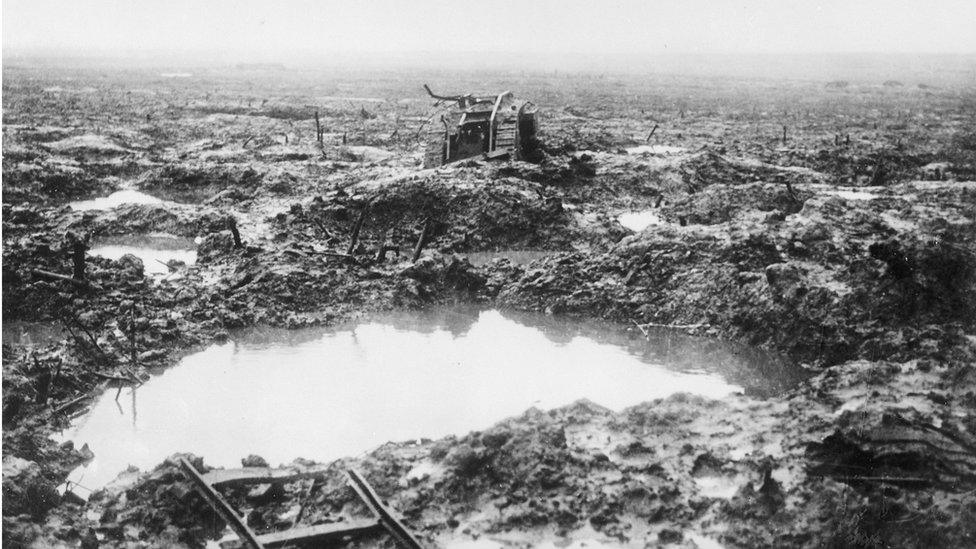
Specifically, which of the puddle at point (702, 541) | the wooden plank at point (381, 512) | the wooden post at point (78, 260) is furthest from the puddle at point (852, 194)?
the wooden post at point (78, 260)

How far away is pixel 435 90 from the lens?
5362 centimetres

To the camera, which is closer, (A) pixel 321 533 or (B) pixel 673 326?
(A) pixel 321 533

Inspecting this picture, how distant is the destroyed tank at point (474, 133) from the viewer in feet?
49.6

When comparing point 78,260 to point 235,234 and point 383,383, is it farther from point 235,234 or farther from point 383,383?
point 383,383

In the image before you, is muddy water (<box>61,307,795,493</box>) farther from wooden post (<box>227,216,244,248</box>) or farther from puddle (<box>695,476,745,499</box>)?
wooden post (<box>227,216,244,248</box>)

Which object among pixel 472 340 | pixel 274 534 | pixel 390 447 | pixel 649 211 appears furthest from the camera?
pixel 649 211

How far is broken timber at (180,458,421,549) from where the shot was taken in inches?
179

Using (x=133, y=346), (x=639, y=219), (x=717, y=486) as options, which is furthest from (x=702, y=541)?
(x=639, y=219)

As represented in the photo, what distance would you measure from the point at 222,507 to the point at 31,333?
16.8 ft

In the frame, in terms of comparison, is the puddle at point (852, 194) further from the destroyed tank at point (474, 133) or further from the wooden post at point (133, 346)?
the wooden post at point (133, 346)

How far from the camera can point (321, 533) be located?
458 centimetres

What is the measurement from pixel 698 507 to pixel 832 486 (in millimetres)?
922

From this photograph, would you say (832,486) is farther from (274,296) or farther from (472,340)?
(274,296)

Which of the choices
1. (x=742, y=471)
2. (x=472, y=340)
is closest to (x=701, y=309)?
(x=472, y=340)
